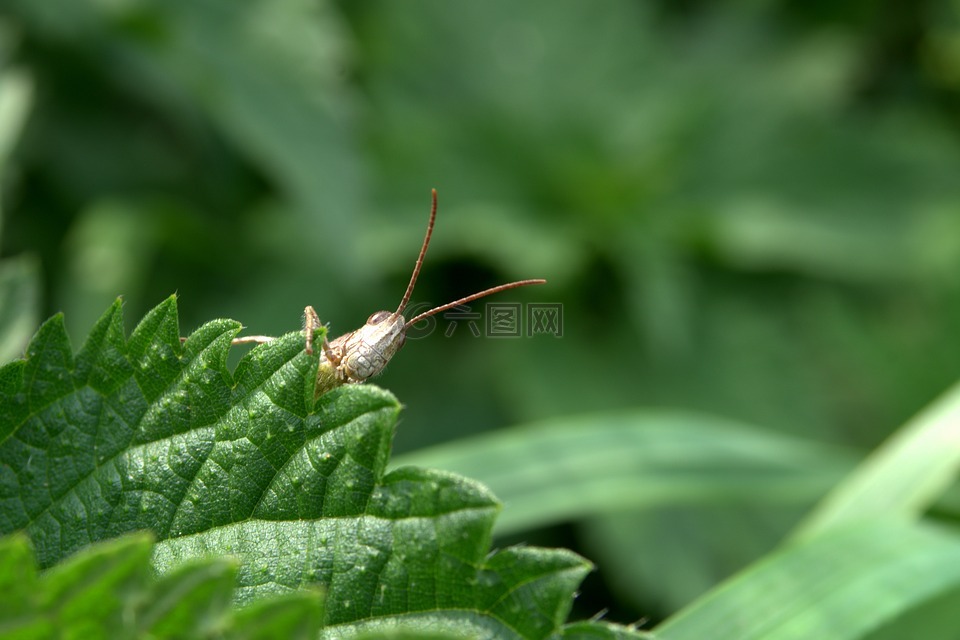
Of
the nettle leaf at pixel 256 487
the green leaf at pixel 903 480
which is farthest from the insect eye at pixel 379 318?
the green leaf at pixel 903 480

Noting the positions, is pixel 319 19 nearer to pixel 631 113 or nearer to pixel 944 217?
pixel 631 113

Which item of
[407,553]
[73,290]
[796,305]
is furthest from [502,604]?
[796,305]

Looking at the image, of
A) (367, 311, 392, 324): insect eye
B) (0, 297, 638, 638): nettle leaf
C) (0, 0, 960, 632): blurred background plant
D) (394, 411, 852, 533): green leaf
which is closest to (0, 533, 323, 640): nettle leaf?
(0, 297, 638, 638): nettle leaf

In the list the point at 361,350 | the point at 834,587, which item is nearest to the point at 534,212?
the point at 834,587

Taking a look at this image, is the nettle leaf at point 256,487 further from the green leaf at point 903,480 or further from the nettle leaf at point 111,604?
the green leaf at point 903,480

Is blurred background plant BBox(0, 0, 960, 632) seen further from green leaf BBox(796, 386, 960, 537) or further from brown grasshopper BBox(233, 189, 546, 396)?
brown grasshopper BBox(233, 189, 546, 396)
